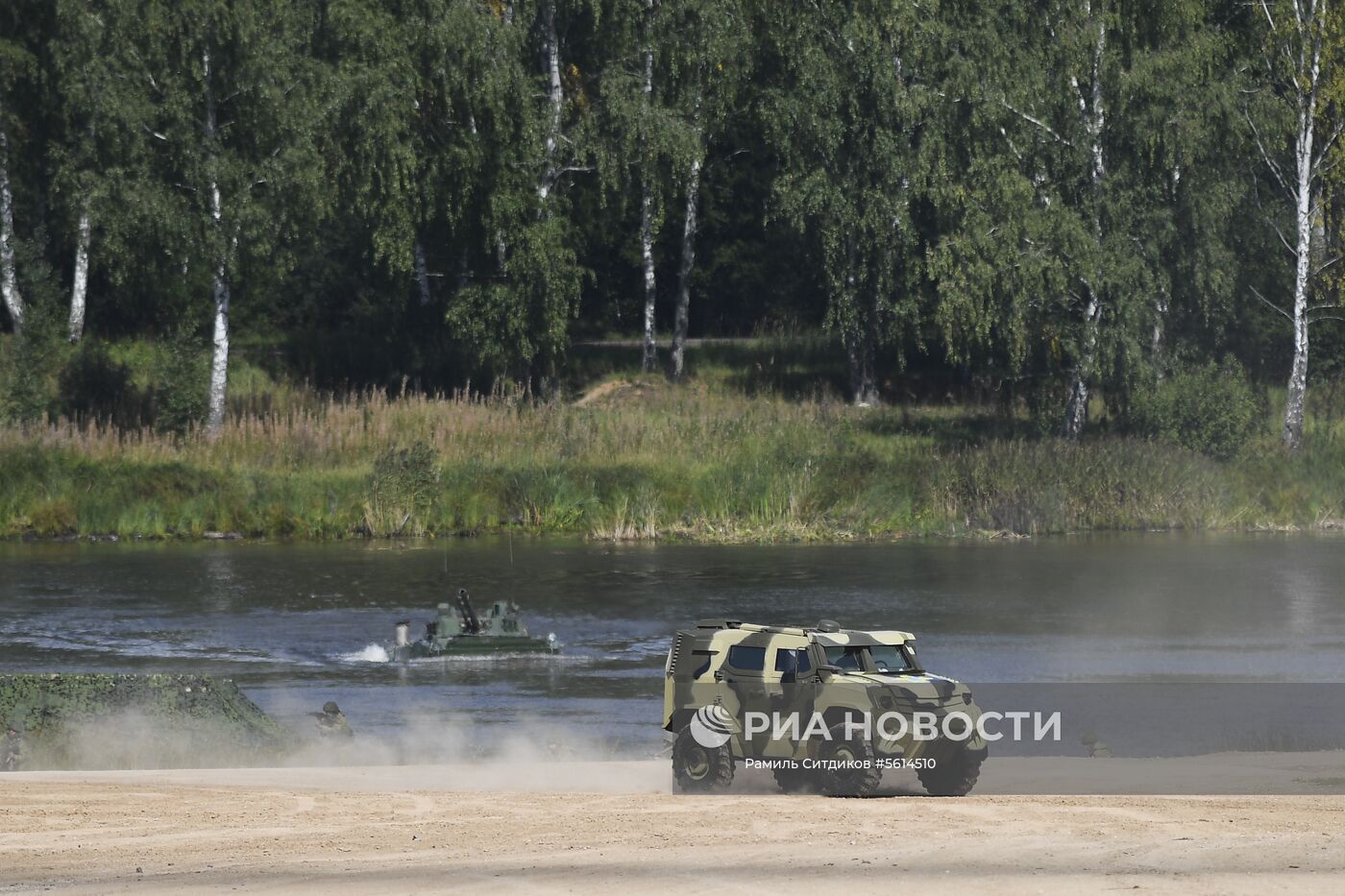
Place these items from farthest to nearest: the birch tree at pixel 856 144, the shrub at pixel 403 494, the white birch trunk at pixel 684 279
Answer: the white birch trunk at pixel 684 279, the birch tree at pixel 856 144, the shrub at pixel 403 494

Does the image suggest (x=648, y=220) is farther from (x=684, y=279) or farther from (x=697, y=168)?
(x=684, y=279)

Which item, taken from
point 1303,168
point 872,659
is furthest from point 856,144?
point 872,659

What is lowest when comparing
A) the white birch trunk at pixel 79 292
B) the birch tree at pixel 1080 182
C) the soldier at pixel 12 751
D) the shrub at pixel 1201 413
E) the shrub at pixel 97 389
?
the soldier at pixel 12 751

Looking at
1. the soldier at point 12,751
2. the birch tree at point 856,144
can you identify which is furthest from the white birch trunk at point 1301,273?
the soldier at point 12,751

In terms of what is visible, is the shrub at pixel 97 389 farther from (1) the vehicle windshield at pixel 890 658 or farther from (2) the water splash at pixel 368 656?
(1) the vehicle windshield at pixel 890 658

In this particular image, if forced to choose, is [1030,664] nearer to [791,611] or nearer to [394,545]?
[791,611]

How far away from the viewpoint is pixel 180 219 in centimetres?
4222

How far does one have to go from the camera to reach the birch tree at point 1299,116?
1747 inches

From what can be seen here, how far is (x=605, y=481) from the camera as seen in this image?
135 ft

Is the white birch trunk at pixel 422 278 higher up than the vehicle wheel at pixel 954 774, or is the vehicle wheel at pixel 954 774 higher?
the white birch trunk at pixel 422 278

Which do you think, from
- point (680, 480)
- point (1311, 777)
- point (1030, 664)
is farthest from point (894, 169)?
point (1311, 777)

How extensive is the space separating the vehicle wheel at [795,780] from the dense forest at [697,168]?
95.7 ft

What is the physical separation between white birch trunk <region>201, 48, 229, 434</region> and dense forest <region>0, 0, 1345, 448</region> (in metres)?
0.08

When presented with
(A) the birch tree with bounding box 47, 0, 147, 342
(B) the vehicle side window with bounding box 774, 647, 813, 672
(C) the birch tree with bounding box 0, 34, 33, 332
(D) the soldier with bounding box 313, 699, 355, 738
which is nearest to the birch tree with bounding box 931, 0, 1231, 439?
(A) the birch tree with bounding box 47, 0, 147, 342
